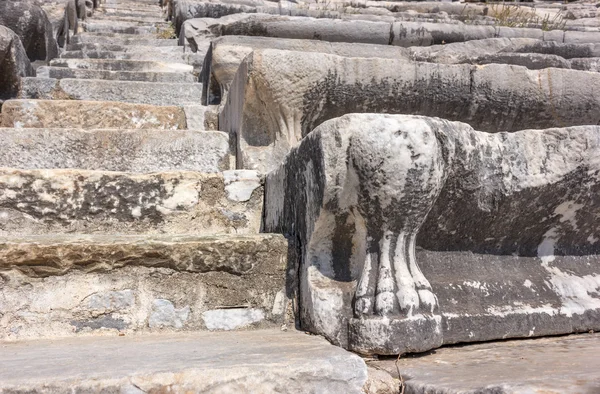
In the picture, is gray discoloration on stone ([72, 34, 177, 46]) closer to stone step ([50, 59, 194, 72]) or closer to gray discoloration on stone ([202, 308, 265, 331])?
stone step ([50, 59, 194, 72])

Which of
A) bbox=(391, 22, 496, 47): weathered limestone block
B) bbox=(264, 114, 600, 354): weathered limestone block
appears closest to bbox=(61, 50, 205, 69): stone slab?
bbox=(391, 22, 496, 47): weathered limestone block

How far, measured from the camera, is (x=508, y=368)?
1.26m

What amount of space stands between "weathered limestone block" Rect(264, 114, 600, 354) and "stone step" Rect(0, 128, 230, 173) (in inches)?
30.3

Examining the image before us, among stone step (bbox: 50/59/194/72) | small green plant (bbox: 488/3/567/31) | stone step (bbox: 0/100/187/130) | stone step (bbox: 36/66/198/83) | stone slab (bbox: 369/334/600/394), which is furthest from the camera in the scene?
small green plant (bbox: 488/3/567/31)

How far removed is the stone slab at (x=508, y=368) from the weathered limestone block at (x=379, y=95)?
1174 millimetres

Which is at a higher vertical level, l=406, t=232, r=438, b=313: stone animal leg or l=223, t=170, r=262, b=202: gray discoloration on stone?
l=223, t=170, r=262, b=202: gray discoloration on stone

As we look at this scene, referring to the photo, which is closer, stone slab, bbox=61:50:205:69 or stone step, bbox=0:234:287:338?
stone step, bbox=0:234:287:338

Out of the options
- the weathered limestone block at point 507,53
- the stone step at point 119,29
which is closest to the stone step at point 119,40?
the stone step at point 119,29

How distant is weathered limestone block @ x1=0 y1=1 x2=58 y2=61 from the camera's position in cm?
385

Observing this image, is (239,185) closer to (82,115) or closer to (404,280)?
(404,280)

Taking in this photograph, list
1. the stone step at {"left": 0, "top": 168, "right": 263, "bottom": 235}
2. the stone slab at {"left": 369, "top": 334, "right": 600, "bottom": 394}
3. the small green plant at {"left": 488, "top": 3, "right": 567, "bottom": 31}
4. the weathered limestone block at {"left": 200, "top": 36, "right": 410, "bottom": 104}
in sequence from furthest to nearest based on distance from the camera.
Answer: the small green plant at {"left": 488, "top": 3, "right": 567, "bottom": 31} → the weathered limestone block at {"left": 200, "top": 36, "right": 410, "bottom": 104} → the stone step at {"left": 0, "top": 168, "right": 263, "bottom": 235} → the stone slab at {"left": 369, "top": 334, "right": 600, "bottom": 394}

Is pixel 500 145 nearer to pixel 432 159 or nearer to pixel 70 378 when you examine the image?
pixel 432 159

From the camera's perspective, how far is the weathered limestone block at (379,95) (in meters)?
2.25

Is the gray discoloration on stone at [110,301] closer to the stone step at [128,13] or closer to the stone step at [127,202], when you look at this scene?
the stone step at [127,202]
